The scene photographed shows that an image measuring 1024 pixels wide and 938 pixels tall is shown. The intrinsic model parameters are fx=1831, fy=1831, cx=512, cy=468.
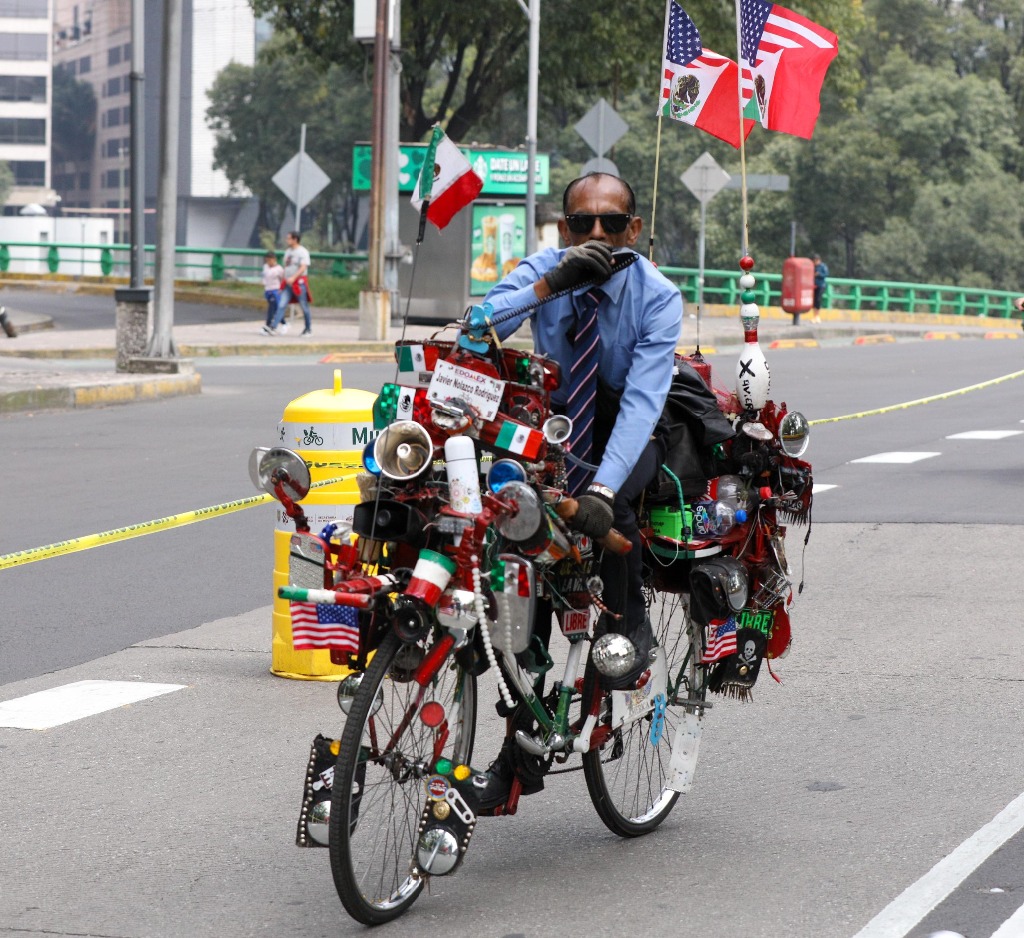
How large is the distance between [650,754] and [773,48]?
2978 mm

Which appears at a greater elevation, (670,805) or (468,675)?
(468,675)

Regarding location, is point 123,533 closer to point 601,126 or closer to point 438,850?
point 438,850

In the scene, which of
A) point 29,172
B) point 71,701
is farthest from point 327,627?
point 29,172

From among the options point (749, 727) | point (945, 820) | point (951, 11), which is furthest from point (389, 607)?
point (951, 11)

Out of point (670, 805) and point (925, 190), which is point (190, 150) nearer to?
point (925, 190)

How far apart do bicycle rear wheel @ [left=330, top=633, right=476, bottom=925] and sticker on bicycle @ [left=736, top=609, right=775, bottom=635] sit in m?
1.11

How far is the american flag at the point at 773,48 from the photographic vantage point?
6848 mm

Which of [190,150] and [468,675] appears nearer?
[468,675]

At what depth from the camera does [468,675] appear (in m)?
4.49

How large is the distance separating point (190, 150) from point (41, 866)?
10595cm

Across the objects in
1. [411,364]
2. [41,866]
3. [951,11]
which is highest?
[951,11]

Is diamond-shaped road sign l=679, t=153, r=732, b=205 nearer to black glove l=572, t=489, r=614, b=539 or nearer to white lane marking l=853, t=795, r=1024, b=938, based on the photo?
white lane marking l=853, t=795, r=1024, b=938

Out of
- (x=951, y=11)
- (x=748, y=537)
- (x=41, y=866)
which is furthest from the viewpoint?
(x=951, y=11)

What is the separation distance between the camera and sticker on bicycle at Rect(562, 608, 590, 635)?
474 centimetres
